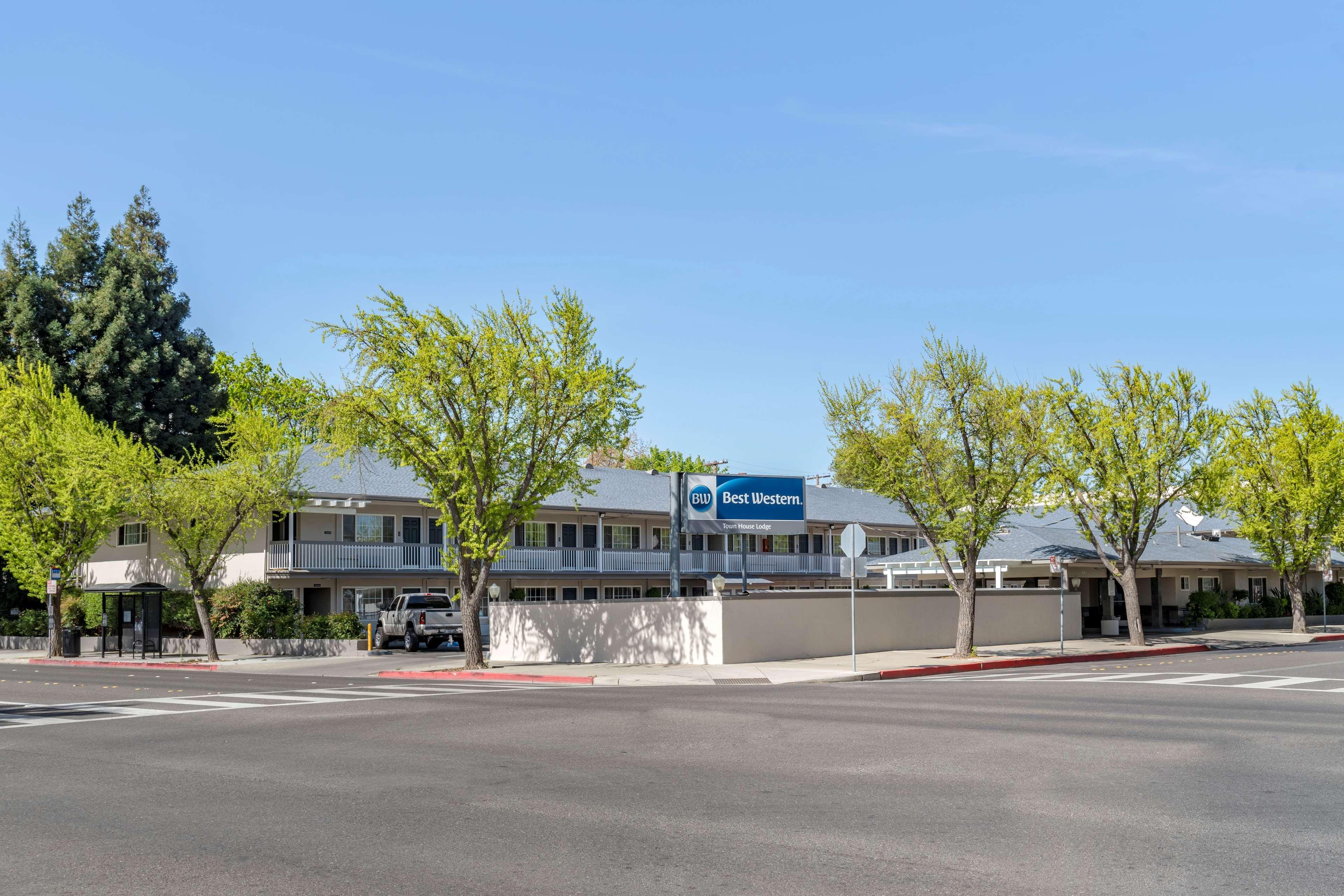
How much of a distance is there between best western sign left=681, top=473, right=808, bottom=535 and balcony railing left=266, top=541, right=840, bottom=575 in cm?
799

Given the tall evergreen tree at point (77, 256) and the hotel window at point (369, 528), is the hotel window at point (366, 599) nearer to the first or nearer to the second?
the hotel window at point (369, 528)

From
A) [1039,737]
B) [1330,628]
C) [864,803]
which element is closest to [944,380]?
[1039,737]

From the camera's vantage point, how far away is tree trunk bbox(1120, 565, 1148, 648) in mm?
35812

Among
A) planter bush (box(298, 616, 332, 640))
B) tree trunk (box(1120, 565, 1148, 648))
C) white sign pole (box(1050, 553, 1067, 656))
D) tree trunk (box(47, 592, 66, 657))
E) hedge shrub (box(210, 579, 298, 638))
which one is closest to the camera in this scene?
white sign pole (box(1050, 553, 1067, 656))

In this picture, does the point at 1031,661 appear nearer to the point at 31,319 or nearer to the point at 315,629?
the point at 315,629

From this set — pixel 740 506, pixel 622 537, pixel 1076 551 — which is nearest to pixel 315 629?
pixel 740 506

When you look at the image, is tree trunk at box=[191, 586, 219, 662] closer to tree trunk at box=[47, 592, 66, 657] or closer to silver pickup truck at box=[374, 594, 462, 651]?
tree trunk at box=[47, 592, 66, 657]

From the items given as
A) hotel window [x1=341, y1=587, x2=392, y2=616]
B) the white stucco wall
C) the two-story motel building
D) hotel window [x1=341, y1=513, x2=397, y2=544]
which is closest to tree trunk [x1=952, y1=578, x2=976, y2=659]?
the two-story motel building

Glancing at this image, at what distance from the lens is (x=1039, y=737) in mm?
13367

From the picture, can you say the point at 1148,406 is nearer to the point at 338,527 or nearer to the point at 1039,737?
the point at 1039,737

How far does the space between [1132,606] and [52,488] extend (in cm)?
3509

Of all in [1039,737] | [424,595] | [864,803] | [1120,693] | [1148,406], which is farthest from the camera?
[424,595]

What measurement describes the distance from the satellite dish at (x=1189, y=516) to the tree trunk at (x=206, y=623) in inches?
1414

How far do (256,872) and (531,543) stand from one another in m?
44.2
